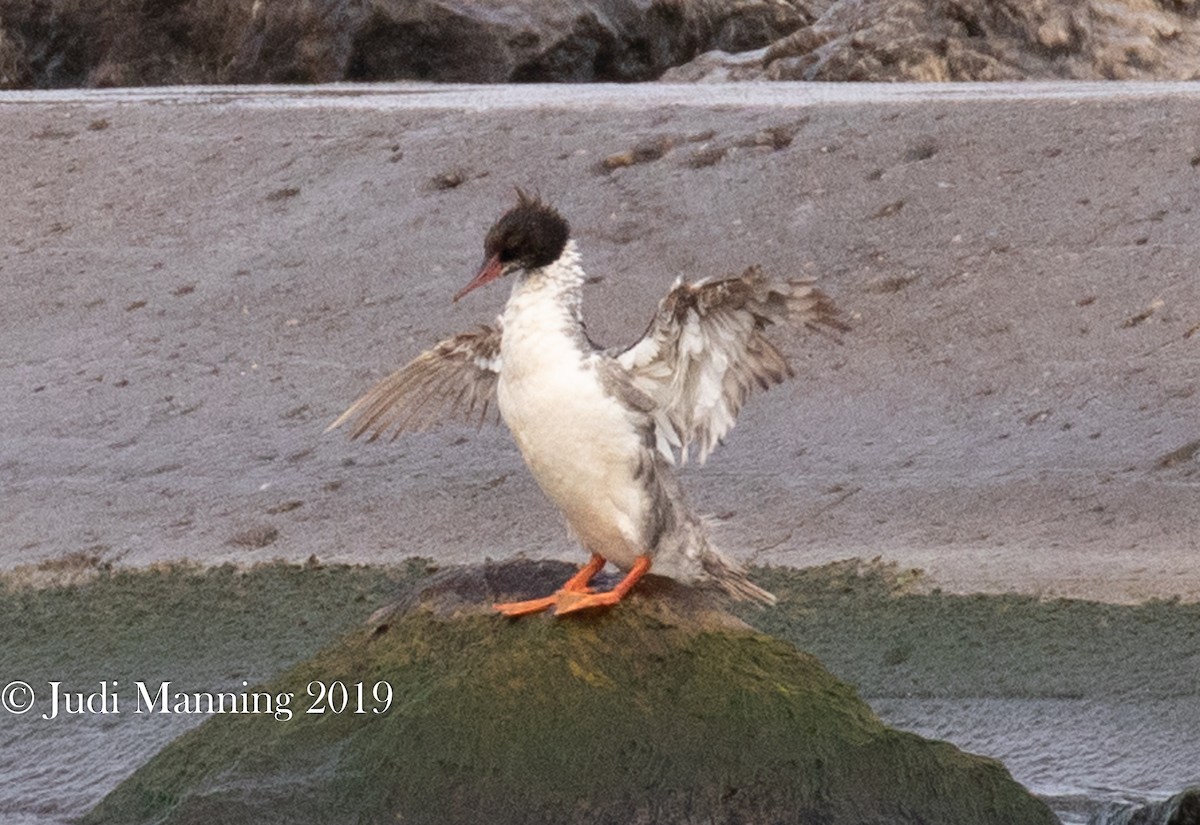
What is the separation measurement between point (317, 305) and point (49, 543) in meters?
2.03

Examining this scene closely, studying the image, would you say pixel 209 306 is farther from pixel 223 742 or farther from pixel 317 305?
pixel 223 742

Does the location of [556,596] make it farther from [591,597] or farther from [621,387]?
[621,387]

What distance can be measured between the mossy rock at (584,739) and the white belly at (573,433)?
0.65ft

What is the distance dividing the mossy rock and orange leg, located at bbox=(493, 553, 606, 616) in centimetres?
3

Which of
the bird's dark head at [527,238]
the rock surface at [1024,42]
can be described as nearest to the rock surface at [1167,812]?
the bird's dark head at [527,238]

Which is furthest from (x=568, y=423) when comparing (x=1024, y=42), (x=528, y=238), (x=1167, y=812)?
(x=1024, y=42)

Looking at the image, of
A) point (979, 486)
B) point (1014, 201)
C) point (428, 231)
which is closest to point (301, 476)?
point (428, 231)

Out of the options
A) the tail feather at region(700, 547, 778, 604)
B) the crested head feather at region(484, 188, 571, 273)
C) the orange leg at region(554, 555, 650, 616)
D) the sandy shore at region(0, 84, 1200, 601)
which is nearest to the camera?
the orange leg at region(554, 555, 650, 616)

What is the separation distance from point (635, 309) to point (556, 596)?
461cm

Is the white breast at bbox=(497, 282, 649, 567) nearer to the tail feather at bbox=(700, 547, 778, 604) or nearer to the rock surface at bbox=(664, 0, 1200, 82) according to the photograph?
the tail feather at bbox=(700, 547, 778, 604)

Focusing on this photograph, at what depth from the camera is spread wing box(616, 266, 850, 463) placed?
5.58 meters

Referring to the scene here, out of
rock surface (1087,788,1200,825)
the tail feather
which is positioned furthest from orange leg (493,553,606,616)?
rock surface (1087,788,1200,825)

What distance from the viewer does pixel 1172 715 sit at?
6.93 m

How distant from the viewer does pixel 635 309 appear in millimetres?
10102
